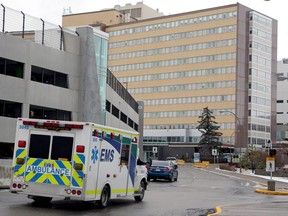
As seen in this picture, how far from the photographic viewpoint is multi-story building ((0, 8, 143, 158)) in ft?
128

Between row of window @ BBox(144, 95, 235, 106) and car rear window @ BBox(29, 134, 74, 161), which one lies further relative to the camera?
row of window @ BBox(144, 95, 235, 106)

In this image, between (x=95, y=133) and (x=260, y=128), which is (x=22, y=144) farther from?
(x=260, y=128)

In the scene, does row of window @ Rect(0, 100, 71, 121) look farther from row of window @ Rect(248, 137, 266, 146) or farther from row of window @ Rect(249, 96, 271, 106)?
row of window @ Rect(249, 96, 271, 106)

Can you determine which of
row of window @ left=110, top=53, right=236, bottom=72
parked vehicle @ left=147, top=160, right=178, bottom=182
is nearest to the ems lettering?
parked vehicle @ left=147, top=160, right=178, bottom=182

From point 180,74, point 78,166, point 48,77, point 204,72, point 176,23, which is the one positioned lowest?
point 78,166

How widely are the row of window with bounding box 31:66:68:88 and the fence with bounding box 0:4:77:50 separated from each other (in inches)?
87.7

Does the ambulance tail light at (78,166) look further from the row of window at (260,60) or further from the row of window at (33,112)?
the row of window at (260,60)

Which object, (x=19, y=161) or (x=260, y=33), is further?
(x=260, y=33)

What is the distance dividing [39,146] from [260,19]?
117379 millimetres

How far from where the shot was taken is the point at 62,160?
15523 millimetres

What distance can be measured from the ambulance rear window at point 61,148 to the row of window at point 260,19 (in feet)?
377

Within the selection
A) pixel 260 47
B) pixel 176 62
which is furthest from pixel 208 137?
pixel 260 47

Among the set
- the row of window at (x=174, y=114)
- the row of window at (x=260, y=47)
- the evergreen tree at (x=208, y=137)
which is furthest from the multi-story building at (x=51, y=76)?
the row of window at (x=260, y=47)

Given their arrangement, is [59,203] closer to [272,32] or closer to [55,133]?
[55,133]
